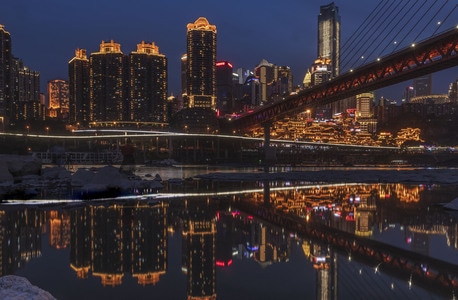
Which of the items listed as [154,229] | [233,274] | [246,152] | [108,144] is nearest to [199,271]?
[233,274]

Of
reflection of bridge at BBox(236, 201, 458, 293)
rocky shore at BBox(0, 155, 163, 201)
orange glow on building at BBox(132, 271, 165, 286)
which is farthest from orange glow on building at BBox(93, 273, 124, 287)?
rocky shore at BBox(0, 155, 163, 201)

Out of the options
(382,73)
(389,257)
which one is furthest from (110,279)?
(382,73)

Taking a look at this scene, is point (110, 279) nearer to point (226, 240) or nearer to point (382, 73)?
point (226, 240)

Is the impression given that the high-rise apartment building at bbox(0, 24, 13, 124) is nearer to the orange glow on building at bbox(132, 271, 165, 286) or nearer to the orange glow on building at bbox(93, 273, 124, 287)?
the orange glow on building at bbox(93, 273, 124, 287)

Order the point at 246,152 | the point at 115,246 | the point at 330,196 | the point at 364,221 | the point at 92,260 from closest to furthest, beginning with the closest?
the point at 92,260
the point at 115,246
the point at 364,221
the point at 330,196
the point at 246,152

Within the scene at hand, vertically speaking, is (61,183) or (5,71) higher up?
(5,71)

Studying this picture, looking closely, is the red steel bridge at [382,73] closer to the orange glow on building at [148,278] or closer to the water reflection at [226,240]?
the water reflection at [226,240]

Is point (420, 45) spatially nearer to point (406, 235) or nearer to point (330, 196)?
point (330, 196)
